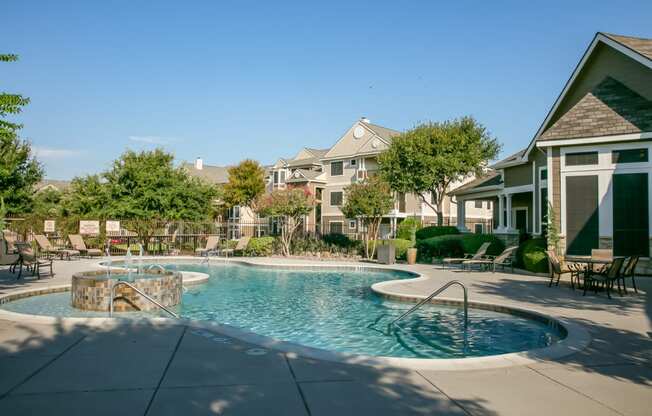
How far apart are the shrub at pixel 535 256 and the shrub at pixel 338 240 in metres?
10.1

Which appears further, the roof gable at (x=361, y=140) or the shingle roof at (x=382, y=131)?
the shingle roof at (x=382, y=131)

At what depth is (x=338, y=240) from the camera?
84.3 feet

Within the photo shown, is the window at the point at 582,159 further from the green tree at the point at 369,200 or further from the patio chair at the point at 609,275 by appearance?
the green tree at the point at 369,200

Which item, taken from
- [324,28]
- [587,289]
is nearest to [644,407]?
[587,289]

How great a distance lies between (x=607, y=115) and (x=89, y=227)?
75.6ft

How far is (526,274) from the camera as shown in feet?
53.1

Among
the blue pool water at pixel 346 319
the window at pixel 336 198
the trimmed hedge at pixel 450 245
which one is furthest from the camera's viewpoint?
the window at pixel 336 198

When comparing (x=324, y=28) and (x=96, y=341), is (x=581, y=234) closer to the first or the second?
(x=324, y=28)

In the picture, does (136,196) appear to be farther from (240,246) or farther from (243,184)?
(243,184)

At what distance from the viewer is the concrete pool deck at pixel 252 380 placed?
3883 millimetres

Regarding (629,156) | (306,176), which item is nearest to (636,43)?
(629,156)

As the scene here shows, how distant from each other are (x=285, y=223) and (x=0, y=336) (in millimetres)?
18340

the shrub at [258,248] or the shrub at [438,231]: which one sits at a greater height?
the shrub at [438,231]

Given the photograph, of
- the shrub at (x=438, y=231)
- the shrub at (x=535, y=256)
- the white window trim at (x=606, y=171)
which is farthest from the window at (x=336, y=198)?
the white window trim at (x=606, y=171)
